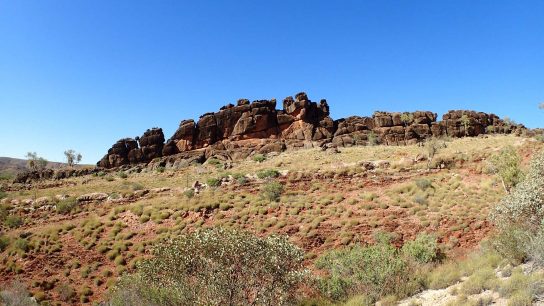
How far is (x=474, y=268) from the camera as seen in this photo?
42.3ft

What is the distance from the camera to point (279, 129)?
238ft

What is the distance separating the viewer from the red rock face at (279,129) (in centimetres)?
6925

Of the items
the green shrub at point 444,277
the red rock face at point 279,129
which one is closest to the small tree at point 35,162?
the red rock face at point 279,129

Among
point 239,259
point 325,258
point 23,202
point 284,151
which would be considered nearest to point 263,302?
point 239,259

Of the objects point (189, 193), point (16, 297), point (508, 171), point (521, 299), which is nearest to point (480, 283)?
point (521, 299)

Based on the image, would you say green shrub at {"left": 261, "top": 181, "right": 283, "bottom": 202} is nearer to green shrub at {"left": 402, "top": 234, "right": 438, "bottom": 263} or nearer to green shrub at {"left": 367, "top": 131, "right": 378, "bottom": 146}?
green shrub at {"left": 402, "top": 234, "right": 438, "bottom": 263}

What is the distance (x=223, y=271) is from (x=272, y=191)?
57.0 feet

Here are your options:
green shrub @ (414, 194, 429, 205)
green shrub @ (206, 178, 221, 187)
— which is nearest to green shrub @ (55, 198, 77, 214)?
green shrub @ (206, 178, 221, 187)

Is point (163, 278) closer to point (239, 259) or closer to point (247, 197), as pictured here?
point (239, 259)

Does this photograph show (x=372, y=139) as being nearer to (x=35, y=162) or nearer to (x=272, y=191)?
(x=272, y=191)

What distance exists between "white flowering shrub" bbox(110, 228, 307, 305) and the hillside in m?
7.85

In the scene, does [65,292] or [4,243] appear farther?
[4,243]

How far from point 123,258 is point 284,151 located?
1688 inches

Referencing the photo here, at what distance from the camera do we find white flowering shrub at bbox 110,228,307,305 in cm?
1059
